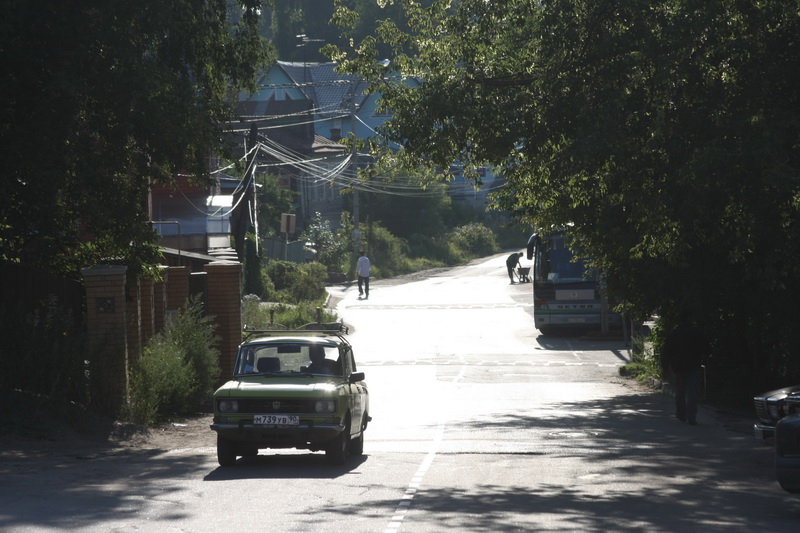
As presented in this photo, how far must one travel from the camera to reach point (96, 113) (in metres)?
15.3

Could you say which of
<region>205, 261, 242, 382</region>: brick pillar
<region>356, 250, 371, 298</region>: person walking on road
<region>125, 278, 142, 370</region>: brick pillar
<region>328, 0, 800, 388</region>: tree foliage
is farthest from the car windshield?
<region>356, 250, 371, 298</region>: person walking on road

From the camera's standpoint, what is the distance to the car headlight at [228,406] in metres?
12.7

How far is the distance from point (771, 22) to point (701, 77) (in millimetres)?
1012

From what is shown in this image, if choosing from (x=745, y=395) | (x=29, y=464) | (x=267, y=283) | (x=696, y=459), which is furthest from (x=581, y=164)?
(x=267, y=283)

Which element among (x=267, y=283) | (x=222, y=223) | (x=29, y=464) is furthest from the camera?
(x=267, y=283)

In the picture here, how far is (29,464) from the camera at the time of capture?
12.6m

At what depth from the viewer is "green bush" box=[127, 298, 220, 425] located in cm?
1702

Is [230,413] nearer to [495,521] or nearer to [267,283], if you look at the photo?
[495,521]

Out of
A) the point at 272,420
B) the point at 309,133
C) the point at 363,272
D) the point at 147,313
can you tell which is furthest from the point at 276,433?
the point at 309,133

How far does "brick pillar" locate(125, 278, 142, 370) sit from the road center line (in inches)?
196

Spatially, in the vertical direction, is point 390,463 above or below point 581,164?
below

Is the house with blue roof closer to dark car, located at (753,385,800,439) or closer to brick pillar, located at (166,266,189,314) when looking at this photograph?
brick pillar, located at (166,266,189,314)

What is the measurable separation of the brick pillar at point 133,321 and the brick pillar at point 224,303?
13.2 ft

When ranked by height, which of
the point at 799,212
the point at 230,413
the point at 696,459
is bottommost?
the point at 696,459
